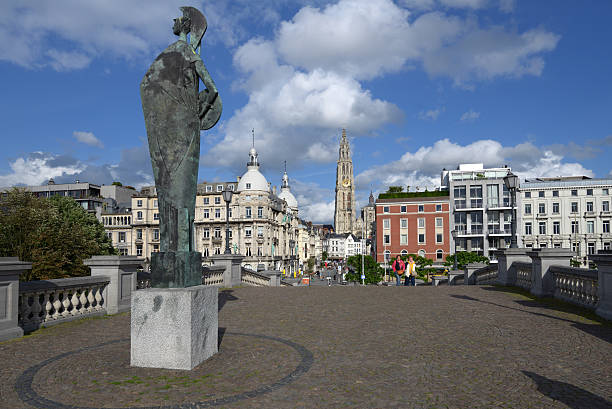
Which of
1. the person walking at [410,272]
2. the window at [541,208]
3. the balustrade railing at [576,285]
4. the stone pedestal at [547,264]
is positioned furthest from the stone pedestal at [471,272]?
the window at [541,208]

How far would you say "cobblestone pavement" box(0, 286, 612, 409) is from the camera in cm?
508

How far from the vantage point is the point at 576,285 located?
1188cm

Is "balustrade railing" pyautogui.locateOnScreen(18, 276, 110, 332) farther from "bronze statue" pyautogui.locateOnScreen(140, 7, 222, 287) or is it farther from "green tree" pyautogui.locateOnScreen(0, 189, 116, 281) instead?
"green tree" pyautogui.locateOnScreen(0, 189, 116, 281)

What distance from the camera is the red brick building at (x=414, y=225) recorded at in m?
74.9

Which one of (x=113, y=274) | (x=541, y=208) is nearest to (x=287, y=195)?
(x=541, y=208)

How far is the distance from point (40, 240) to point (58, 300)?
54.7ft

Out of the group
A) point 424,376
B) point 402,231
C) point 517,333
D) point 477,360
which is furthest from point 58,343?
point 402,231

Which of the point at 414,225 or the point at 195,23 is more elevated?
the point at 195,23

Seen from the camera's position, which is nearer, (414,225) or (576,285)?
(576,285)

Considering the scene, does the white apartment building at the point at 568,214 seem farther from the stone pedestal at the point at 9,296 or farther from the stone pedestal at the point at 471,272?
the stone pedestal at the point at 9,296

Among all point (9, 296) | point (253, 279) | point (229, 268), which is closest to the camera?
point (9, 296)

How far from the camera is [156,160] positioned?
7.04m

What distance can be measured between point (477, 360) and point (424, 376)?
1272 mm

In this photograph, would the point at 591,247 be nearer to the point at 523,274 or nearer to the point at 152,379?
the point at 523,274
